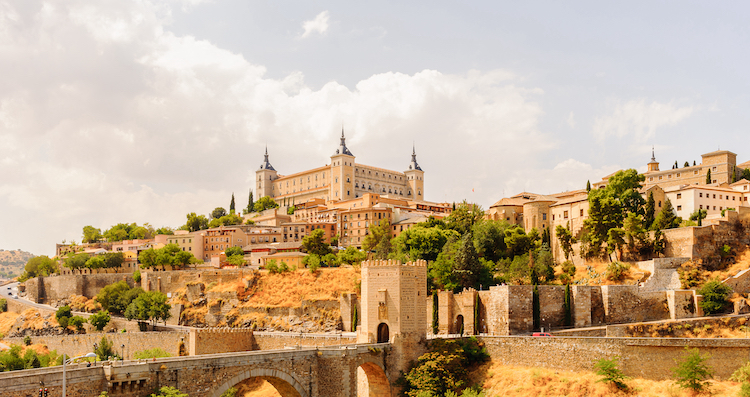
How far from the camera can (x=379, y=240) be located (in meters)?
88.7

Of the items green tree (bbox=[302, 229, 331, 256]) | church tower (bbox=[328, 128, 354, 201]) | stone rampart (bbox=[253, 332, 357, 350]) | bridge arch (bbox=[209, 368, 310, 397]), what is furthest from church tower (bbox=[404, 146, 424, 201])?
bridge arch (bbox=[209, 368, 310, 397])

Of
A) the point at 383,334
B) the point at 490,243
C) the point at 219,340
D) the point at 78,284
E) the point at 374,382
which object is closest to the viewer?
the point at 374,382

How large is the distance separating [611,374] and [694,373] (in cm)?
431

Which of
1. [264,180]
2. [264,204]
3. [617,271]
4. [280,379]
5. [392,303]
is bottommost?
[280,379]

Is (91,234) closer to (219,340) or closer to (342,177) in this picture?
(342,177)

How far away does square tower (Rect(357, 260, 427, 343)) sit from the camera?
42.3 metres

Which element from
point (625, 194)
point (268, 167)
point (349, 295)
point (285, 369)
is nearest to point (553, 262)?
point (625, 194)

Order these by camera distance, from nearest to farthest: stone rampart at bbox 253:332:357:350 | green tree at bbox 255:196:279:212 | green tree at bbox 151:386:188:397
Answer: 1. green tree at bbox 151:386:188:397
2. stone rampart at bbox 253:332:357:350
3. green tree at bbox 255:196:279:212

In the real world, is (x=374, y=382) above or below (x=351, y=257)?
below

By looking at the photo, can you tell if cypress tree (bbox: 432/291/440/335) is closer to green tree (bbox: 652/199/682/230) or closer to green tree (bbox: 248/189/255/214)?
green tree (bbox: 652/199/682/230)

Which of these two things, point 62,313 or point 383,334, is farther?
point 62,313

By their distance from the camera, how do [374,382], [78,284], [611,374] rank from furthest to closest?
[78,284] < [374,382] < [611,374]

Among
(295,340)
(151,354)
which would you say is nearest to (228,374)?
(295,340)

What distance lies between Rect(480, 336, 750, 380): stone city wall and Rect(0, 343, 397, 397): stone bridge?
824cm
